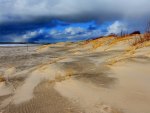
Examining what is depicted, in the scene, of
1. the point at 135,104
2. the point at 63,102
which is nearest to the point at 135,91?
the point at 135,104

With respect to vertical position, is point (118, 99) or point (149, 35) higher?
point (149, 35)

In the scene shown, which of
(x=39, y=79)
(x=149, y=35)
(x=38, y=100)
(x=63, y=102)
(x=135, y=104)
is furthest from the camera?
(x=149, y=35)

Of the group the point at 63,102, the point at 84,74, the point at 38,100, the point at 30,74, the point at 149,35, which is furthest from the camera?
the point at 149,35

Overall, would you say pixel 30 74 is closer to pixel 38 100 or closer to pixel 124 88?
pixel 38 100

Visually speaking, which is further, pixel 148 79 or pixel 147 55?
pixel 147 55

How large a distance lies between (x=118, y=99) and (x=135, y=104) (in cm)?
39

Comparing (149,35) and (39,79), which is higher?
(149,35)

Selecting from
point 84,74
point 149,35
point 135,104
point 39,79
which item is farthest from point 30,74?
point 149,35

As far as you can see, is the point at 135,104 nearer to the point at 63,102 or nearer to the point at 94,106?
the point at 94,106

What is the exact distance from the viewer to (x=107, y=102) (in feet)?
17.7

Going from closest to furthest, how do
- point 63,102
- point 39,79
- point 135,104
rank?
point 135,104 < point 63,102 < point 39,79

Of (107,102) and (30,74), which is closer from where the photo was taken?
(107,102)

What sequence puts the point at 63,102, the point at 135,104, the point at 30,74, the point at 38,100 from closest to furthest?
the point at 135,104 < the point at 63,102 < the point at 38,100 < the point at 30,74

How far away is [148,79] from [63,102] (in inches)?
75.2
